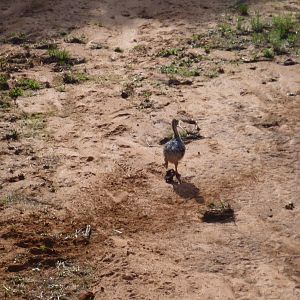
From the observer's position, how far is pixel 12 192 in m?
7.30

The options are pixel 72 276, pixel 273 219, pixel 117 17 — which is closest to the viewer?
pixel 72 276

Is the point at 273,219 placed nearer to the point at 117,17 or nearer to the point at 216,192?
the point at 216,192

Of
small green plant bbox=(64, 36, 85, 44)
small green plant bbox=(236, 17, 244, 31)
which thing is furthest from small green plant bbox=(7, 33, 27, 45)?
small green plant bbox=(236, 17, 244, 31)

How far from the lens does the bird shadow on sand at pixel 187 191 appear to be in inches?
286

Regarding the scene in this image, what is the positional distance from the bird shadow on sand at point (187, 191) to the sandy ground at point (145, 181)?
0.02m

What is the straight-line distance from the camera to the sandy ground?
19.5 ft

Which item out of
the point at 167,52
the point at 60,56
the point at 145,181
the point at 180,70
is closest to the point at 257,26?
the point at 167,52

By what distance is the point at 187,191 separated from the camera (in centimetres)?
738

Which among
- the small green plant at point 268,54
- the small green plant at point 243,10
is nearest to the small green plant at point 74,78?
the small green plant at point 268,54

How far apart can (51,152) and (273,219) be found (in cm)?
348

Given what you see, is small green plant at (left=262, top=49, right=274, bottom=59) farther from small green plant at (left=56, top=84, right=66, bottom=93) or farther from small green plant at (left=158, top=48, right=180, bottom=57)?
small green plant at (left=56, top=84, right=66, bottom=93)

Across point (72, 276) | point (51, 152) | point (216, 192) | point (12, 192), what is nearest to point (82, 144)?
point (51, 152)

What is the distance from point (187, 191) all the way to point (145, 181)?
2.08ft

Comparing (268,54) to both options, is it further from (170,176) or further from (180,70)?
(170,176)
